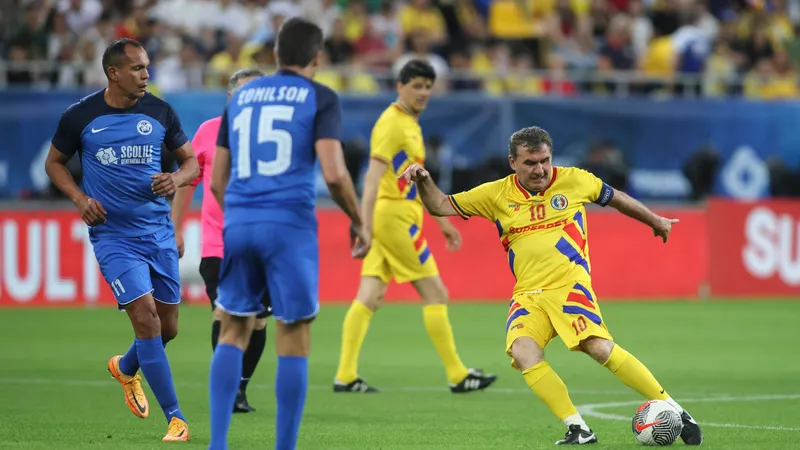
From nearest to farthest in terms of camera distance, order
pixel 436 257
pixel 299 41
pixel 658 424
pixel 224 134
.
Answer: pixel 299 41, pixel 224 134, pixel 658 424, pixel 436 257

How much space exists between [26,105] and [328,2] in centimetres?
602

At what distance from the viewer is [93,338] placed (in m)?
15.5

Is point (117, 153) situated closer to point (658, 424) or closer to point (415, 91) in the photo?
point (415, 91)

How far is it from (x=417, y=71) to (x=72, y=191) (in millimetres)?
3693

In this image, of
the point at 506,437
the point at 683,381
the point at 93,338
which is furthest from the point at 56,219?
the point at 506,437

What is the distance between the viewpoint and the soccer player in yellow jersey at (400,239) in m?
11.4

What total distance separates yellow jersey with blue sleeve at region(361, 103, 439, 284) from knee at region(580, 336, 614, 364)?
339 centimetres

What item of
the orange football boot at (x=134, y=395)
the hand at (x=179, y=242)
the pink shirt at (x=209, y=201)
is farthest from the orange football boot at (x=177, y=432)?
the pink shirt at (x=209, y=201)

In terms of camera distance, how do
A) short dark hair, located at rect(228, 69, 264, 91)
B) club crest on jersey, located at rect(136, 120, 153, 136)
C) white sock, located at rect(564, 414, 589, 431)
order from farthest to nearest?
short dark hair, located at rect(228, 69, 264, 91) → club crest on jersey, located at rect(136, 120, 153, 136) → white sock, located at rect(564, 414, 589, 431)

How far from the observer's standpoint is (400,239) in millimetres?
11641

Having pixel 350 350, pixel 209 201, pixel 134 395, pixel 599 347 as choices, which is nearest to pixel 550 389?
pixel 599 347

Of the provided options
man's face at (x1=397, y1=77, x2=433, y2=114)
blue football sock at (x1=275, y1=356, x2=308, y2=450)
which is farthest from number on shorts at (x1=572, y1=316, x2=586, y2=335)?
man's face at (x1=397, y1=77, x2=433, y2=114)

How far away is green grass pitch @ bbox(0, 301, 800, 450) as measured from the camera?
870cm

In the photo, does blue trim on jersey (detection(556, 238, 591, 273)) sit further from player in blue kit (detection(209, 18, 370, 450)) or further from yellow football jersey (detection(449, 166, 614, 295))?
player in blue kit (detection(209, 18, 370, 450))
